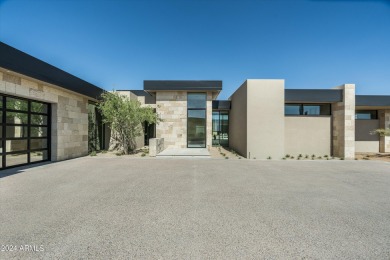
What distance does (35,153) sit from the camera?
9898mm

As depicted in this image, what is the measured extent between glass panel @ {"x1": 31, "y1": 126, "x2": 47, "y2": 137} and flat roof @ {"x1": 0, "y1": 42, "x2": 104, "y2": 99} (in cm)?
283

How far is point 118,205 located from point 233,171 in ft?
17.9

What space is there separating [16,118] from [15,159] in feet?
7.03

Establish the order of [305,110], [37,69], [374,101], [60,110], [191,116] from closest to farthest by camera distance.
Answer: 1. [37,69]
2. [60,110]
3. [305,110]
4. [374,101]
5. [191,116]

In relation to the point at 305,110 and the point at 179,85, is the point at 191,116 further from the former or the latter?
the point at 305,110

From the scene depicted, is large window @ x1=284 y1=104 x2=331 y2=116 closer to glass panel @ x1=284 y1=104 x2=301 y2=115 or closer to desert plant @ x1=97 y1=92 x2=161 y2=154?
glass panel @ x1=284 y1=104 x2=301 y2=115

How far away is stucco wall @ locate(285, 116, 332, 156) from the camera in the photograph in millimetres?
13789

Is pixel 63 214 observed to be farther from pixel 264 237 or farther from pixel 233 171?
pixel 233 171

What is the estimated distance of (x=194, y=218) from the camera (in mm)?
3846

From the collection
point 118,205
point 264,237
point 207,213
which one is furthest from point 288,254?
point 118,205

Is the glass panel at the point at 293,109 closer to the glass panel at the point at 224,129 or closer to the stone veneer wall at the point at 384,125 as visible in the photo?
the glass panel at the point at 224,129

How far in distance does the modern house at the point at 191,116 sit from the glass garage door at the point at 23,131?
0.13 ft

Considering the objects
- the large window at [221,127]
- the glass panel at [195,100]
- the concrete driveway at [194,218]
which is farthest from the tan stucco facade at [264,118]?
the large window at [221,127]

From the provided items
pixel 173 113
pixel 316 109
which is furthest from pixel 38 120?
pixel 316 109
